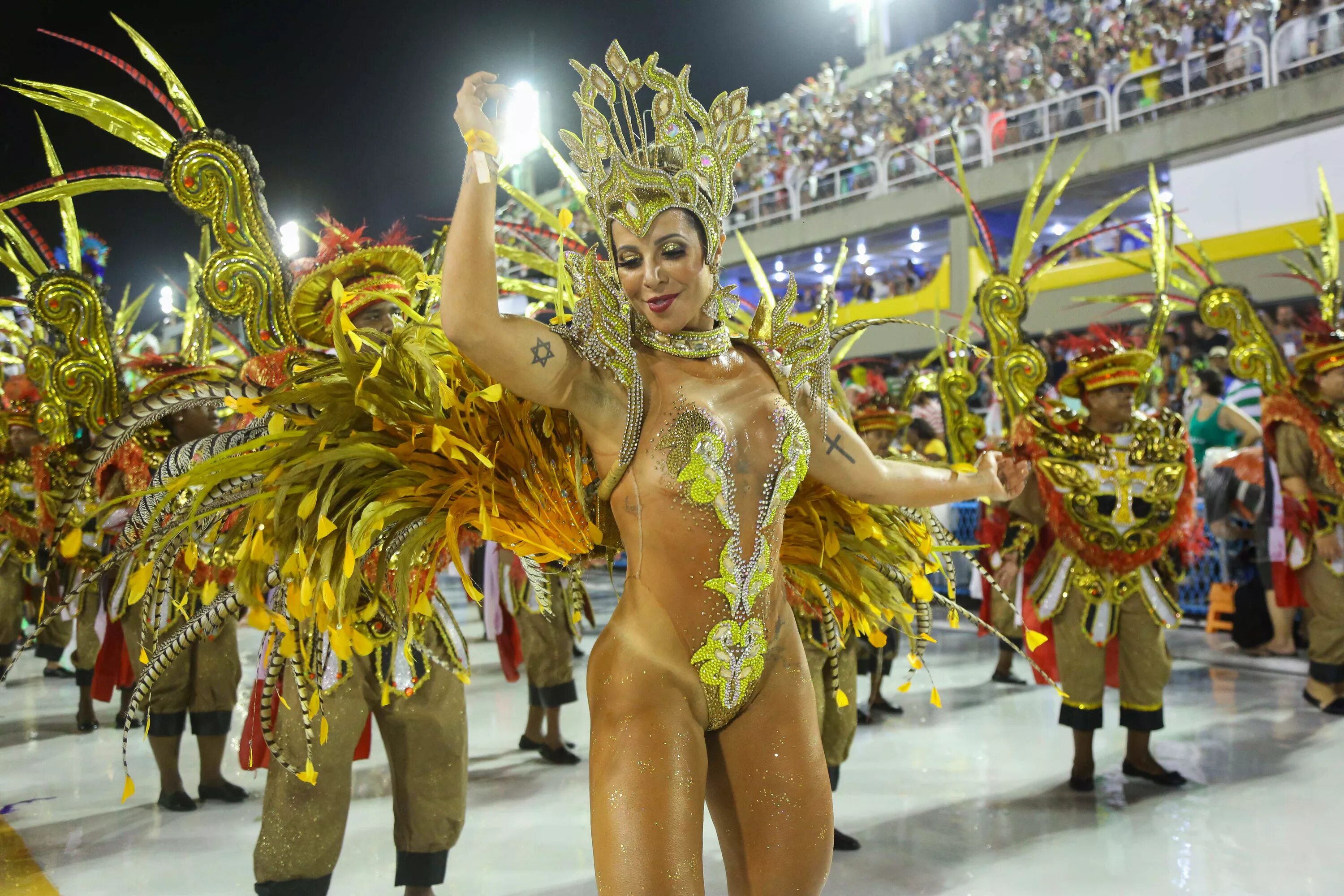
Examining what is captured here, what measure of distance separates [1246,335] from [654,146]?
15.5 ft

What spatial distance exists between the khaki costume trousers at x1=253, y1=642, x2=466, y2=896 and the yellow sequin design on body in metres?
1.24

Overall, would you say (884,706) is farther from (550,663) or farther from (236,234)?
(236,234)

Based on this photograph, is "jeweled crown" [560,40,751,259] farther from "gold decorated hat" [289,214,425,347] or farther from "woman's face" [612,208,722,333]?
"gold decorated hat" [289,214,425,347]

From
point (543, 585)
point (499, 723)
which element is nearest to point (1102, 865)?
point (543, 585)

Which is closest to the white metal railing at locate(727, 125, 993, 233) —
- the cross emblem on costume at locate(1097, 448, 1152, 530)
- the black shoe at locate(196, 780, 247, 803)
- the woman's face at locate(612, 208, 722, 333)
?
the cross emblem on costume at locate(1097, 448, 1152, 530)

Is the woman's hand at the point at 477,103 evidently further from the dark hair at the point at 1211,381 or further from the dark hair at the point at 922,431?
the dark hair at the point at 1211,381

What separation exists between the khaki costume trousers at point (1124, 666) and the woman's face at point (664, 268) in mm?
3137

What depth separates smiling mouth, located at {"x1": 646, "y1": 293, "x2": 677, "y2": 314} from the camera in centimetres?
206

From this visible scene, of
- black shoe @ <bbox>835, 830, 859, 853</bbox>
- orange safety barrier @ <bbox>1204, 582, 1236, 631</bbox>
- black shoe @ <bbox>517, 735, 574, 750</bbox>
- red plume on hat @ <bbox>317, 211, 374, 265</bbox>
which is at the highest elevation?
red plume on hat @ <bbox>317, 211, 374, 265</bbox>

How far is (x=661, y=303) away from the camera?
206 cm

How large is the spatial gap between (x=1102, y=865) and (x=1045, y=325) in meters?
11.1

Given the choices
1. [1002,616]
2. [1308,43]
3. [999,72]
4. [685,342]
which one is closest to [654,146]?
[685,342]

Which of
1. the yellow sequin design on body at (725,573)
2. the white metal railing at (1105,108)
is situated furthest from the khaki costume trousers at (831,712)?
the white metal railing at (1105,108)

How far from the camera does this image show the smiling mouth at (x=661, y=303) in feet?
6.77
